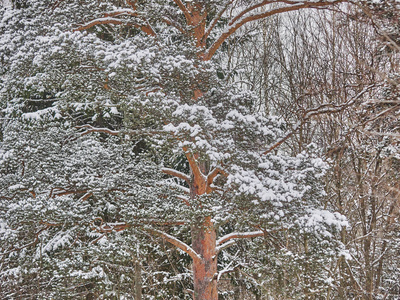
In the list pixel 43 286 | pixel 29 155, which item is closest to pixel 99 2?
pixel 29 155

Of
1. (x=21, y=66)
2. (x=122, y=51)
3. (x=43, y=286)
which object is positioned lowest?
(x=43, y=286)

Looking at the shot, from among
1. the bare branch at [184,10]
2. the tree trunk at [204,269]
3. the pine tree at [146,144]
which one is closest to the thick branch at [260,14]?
the pine tree at [146,144]

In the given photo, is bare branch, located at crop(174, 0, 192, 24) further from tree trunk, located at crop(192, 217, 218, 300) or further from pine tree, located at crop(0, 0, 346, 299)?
tree trunk, located at crop(192, 217, 218, 300)

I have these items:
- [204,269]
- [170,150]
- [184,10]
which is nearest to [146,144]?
[170,150]

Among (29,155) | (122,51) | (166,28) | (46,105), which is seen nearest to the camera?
(122,51)

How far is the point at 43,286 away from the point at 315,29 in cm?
978

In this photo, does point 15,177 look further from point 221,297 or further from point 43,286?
point 221,297

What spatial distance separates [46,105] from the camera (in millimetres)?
10008

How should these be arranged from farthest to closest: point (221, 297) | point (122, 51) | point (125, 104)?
point (221, 297), point (125, 104), point (122, 51)

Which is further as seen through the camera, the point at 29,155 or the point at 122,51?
the point at 29,155

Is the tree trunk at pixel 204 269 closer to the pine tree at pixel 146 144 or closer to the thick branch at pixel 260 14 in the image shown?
the pine tree at pixel 146 144

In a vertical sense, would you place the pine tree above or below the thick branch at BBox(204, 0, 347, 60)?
below

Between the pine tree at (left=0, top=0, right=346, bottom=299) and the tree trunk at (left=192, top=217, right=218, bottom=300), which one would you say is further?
the tree trunk at (left=192, top=217, right=218, bottom=300)

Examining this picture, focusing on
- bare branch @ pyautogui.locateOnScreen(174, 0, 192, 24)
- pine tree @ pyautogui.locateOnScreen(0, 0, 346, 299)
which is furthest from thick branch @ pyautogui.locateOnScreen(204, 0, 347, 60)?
bare branch @ pyautogui.locateOnScreen(174, 0, 192, 24)
